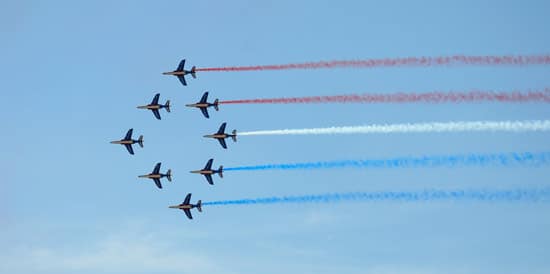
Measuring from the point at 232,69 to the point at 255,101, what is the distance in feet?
12.4

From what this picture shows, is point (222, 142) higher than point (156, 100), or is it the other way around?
point (156, 100)

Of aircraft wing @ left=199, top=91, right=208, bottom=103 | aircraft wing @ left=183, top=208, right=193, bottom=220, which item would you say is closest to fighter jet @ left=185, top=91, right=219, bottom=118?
aircraft wing @ left=199, top=91, right=208, bottom=103

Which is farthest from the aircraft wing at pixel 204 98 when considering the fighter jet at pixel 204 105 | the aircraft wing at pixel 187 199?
the aircraft wing at pixel 187 199

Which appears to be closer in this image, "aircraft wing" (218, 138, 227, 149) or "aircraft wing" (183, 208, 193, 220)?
"aircraft wing" (218, 138, 227, 149)

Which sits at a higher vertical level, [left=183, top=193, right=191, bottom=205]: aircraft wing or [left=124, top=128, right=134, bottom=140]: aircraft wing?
[left=124, top=128, right=134, bottom=140]: aircraft wing

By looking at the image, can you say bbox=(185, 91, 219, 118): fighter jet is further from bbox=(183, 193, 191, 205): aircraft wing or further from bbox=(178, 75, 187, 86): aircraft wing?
bbox=(183, 193, 191, 205): aircraft wing

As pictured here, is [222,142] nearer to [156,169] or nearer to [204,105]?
[204,105]

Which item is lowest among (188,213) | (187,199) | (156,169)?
(188,213)

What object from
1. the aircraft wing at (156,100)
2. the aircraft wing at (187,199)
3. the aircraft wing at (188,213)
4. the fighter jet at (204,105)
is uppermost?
the aircraft wing at (156,100)

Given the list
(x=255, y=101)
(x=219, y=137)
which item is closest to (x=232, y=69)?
(x=255, y=101)

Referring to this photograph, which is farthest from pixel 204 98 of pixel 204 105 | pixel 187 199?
pixel 187 199

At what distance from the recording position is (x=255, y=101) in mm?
102312

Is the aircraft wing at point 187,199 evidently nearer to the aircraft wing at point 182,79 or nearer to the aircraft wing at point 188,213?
the aircraft wing at point 188,213

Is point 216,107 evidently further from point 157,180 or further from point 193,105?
point 157,180
